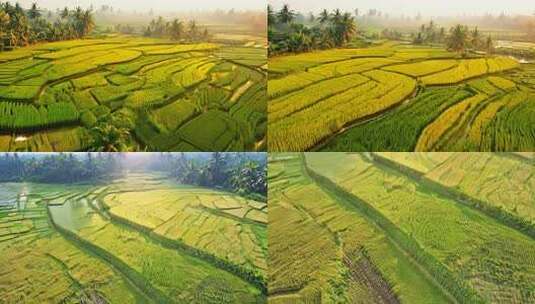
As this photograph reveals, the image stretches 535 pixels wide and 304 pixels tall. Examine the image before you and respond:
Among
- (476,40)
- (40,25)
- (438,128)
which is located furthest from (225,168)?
(476,40)

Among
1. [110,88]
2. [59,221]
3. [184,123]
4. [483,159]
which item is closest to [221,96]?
[184,123]

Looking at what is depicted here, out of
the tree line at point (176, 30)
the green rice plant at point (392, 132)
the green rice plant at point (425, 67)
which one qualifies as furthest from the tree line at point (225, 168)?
the green rice plant at point (425, 67)

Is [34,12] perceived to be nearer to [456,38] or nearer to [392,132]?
[392,132]

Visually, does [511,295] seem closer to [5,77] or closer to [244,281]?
[244,281]

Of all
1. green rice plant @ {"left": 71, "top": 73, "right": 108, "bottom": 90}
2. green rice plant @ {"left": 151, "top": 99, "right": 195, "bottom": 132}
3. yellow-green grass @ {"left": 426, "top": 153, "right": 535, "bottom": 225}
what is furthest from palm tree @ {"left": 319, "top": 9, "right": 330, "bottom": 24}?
green rice plant @ {"left": 71, "top": 73, "right": 108, "bottom": 90}

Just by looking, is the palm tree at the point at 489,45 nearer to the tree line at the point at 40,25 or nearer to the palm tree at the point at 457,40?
the palm tree at the point at 457,40

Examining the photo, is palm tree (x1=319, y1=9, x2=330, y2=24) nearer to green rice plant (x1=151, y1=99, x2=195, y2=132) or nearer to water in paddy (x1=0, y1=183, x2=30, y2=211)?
green rice plant (x1=151, y1=99, x2=195, y2=132)

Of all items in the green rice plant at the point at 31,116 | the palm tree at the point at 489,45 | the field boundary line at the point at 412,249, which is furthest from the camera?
the palm tree at the point at 489,45
